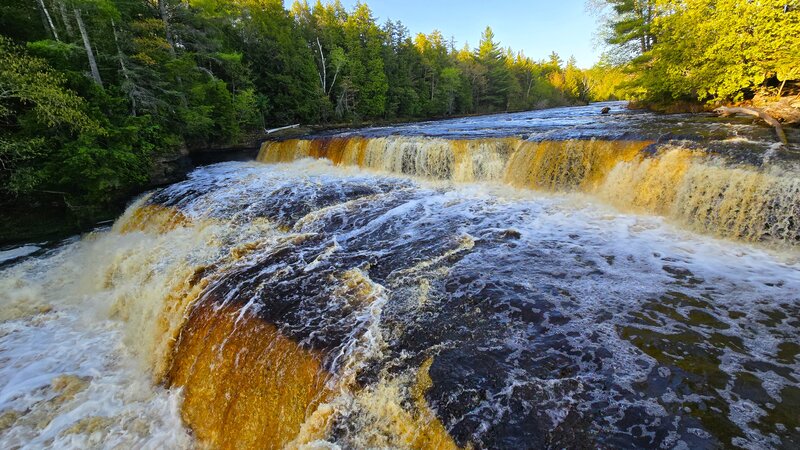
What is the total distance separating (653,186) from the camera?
620cm

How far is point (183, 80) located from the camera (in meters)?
15.7

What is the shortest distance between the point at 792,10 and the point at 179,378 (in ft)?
Result: 50.6

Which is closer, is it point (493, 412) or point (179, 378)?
point (493, 412)

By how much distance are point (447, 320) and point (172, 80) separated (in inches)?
673

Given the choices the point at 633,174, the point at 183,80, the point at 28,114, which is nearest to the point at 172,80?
the point at 183,80

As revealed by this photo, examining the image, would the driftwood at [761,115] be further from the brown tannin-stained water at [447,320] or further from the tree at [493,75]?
the tree at [493,75]

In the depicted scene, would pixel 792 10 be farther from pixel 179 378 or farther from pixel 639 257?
pixel 179 378

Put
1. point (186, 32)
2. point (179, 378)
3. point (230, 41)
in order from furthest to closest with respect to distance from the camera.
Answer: point (230, 41)
point (186, 32)
point (179, 378)

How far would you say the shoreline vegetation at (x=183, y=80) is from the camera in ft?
26.9

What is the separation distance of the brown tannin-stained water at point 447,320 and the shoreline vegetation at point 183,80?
→ 89.5 inches

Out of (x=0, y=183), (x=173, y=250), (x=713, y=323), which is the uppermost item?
(x=0, y=183)

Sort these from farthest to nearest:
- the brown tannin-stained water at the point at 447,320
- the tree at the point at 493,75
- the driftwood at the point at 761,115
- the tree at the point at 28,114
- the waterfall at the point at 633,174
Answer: the tree at the point at 493,75 → the tree at the point at 28,114 → the driftwood at the point at 761,115 → the waterfall at the point at 633,174 → the brown tannin-stained water at the point at 447,320

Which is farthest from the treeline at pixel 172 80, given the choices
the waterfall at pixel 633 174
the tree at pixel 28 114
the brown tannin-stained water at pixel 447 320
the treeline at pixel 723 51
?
the waterfall at pixel 633 174

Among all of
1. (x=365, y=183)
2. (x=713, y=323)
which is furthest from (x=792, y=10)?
(x=365, y=183)
